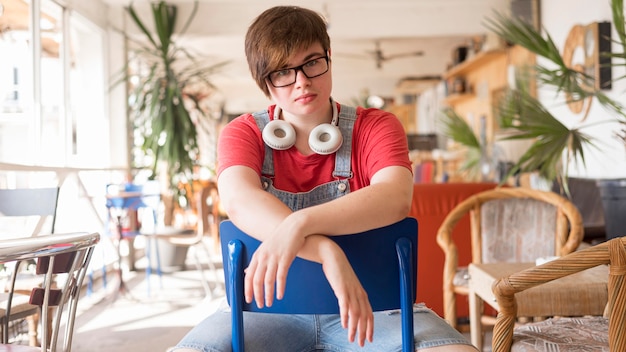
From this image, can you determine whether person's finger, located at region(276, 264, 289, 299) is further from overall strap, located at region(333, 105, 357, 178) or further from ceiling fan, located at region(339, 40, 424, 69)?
ceiling fan, located at region(339, 40, 424, 69)

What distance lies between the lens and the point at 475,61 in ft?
26.2

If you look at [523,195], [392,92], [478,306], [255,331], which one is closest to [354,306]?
[255,331]

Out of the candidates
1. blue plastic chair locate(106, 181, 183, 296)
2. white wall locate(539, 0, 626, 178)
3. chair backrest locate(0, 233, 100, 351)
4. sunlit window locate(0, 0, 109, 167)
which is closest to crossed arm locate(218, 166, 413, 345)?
chair backrest locate(0, 233, 100, 351)

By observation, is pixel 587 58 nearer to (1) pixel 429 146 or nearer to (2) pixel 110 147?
(2) pixel 110 147

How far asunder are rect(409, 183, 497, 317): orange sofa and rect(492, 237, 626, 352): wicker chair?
1678 millimetres

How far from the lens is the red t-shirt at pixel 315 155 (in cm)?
138

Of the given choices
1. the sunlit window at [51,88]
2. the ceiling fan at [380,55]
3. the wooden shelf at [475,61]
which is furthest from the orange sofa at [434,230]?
the ceiling fan at [380,55]

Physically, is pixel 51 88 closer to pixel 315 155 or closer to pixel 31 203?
pixel 31 203

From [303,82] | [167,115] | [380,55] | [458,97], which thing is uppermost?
[380,55]

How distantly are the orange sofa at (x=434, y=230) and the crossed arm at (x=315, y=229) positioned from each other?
7.09 ft

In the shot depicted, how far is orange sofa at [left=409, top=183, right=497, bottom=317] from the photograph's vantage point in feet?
11.2

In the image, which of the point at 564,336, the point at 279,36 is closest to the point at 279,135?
the point at 279,36

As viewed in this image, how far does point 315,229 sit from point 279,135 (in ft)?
1.16

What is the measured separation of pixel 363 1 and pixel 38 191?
492 cm
